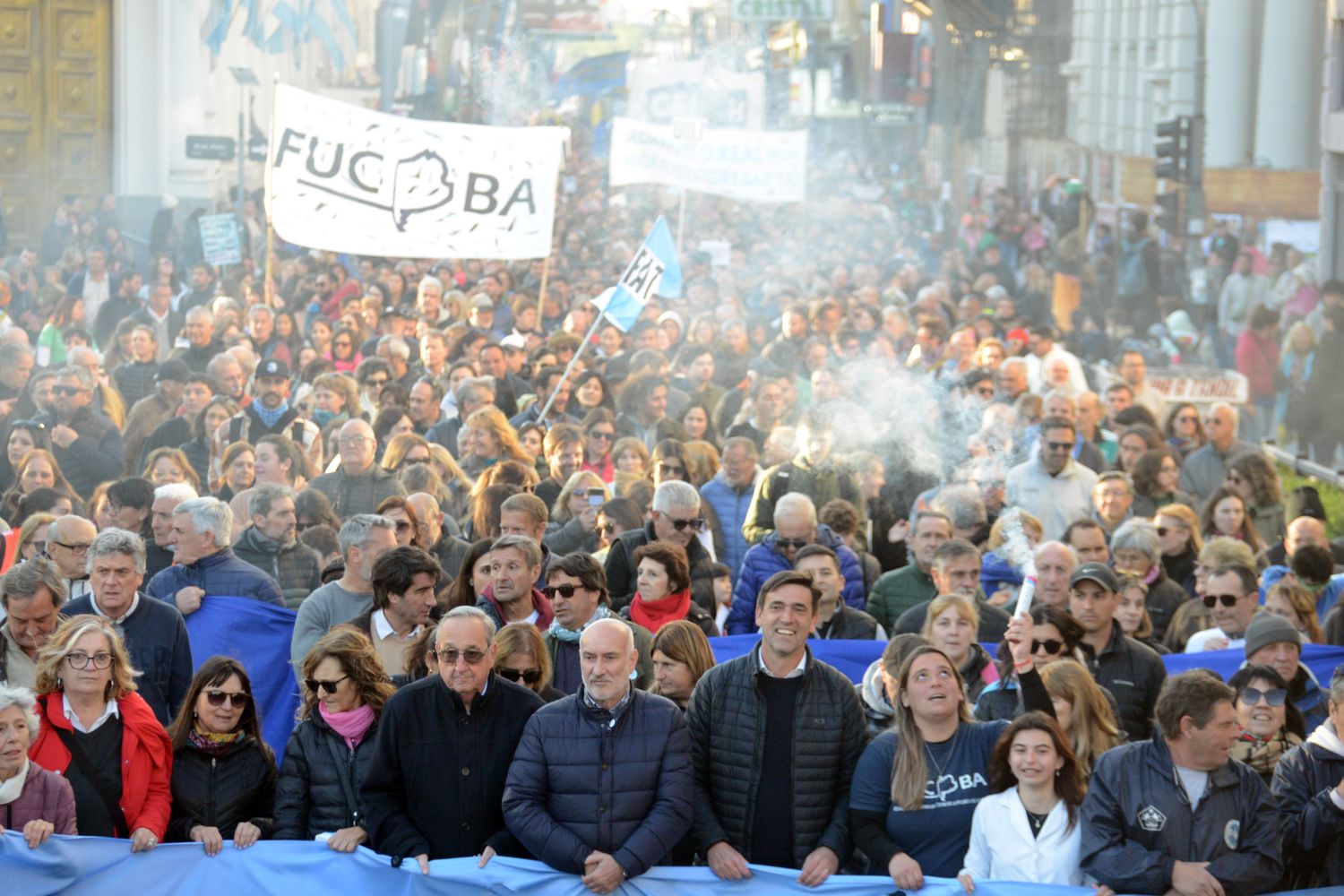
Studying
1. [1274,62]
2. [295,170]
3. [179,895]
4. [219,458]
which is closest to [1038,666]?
[179,895]

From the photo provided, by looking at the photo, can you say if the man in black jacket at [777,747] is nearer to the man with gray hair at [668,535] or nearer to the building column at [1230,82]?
the man with gray hair at [668,535]

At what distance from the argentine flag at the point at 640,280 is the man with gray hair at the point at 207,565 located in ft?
19.2

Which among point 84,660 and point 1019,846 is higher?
point 84,660

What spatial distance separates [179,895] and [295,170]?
8.91 meters

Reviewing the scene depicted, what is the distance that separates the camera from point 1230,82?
23.5 m

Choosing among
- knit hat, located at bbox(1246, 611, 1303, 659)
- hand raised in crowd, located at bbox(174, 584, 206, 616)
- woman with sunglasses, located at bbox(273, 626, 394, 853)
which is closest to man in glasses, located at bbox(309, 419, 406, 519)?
hand raised in crowd, located at bbox(174, 584, 206, 616)

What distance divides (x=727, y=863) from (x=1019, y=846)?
79cm

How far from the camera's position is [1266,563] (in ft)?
33.1

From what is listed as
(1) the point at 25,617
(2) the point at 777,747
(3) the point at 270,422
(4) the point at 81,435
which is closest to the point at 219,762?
(1) the point at 25,617

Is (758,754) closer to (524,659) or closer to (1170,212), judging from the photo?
(524,659)

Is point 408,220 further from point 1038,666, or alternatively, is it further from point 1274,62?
point 1274,62

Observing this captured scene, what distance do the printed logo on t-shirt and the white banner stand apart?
13.5m

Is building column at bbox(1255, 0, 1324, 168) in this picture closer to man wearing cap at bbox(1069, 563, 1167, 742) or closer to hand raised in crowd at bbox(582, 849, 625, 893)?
man wearing cap at bbox(1069, 563, 1167, 742)

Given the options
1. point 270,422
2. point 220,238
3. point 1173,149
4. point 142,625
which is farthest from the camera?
point 1173,149
